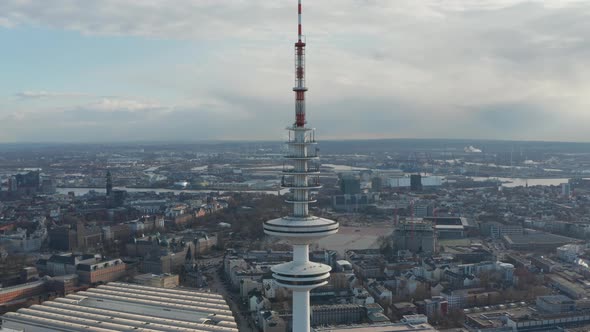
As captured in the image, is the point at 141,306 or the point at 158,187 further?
the point at 158,187

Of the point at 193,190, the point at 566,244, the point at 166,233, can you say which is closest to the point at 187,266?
the point at 166,233

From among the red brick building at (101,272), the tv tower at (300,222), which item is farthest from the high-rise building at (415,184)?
the tv tower at (300,222)

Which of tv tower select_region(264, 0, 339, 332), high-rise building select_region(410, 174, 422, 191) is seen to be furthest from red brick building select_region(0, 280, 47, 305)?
high-rise building select_region(410, 174, 422, 191)

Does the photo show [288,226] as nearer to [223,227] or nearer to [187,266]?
[187,266]

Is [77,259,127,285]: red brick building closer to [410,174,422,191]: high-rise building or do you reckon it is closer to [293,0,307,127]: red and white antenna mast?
[293,0,307,127]: red and white antenna mast

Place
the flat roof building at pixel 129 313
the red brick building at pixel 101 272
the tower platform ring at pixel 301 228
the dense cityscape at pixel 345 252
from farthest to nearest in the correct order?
the red brick building at pixel 101 272, the dense cityscape at pixel 345 252, the flat roof building at pixel 129 313, the tower platform ring at pixel 301 228

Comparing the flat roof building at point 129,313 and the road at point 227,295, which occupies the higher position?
the flat roof building at point 129,313

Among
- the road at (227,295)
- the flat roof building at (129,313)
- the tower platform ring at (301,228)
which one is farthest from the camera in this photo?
the road at (227,295)

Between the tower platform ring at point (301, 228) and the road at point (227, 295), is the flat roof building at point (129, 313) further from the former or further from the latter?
the tower platform ring at point (301, 228)
